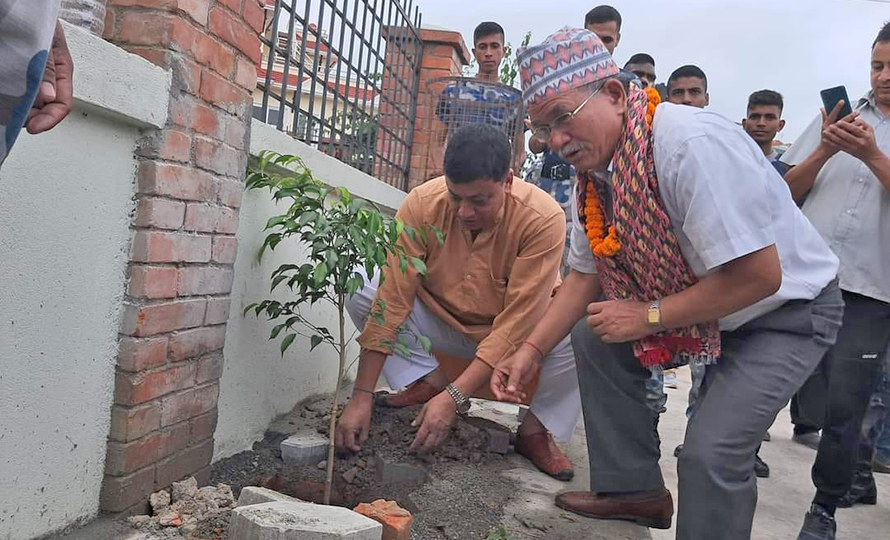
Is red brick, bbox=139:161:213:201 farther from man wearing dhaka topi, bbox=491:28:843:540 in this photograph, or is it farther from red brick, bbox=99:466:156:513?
man wearing dhaka topi, bbox=491:28:843:540

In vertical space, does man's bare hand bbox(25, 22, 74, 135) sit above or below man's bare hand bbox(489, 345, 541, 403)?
above

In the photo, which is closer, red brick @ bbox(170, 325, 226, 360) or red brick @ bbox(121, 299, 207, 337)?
red brick @ bbox(121, 299, 207, 337)

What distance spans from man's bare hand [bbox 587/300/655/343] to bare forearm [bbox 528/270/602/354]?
0.34 meters

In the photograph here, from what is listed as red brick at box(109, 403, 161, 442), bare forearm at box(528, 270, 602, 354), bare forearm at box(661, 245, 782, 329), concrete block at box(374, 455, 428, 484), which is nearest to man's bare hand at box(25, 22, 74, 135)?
red brick at box(109, 403, 161, 442)

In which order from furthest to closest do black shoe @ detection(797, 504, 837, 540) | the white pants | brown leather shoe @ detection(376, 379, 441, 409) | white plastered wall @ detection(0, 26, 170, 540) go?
brown leather shoe @ detection(376, 379, 441, 409) → the white pants → black shoe @ detection(797, 504, 837, 540) → white plastered wall @ detection(0, 26, 170, 540)

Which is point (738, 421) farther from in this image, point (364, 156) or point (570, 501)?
point (364, 156)

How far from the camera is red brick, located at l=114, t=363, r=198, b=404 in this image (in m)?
2.02

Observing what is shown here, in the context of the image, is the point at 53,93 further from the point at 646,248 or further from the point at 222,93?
the point at 646,248

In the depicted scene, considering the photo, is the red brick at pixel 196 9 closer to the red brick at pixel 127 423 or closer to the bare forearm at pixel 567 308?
the red brick at pixel 127 423

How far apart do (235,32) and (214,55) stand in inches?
5.9

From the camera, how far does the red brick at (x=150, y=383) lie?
2021 millimetres

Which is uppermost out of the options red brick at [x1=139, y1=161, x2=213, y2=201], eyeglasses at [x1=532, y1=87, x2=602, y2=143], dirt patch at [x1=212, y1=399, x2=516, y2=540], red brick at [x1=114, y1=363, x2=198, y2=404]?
eyeglasses at [x1=532, y1=87, x2=602, y2=143]

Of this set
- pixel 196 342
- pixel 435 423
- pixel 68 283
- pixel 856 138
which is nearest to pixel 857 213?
pixel 856 138

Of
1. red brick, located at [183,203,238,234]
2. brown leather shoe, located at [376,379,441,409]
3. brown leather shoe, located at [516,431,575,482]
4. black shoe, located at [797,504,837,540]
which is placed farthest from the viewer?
brown leather shoe, located at [376,379,441,409]
